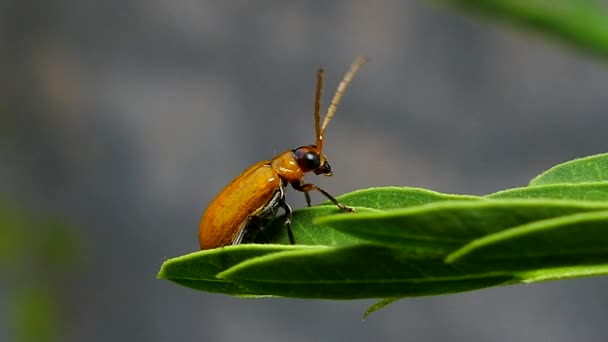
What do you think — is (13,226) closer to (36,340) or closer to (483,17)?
(36,340)

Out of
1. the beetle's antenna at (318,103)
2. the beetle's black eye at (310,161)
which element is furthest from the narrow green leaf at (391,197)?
the beetle's black eye at (310,161)

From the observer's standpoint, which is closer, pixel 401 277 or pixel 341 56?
pixel 401 277

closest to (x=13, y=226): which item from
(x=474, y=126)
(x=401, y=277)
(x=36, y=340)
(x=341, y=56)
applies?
(x=36, y=340)

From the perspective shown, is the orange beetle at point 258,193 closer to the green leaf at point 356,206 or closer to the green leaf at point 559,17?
the green leaf at point 559,17

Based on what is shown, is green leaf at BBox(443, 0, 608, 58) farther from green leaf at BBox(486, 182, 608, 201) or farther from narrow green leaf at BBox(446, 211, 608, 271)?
narrow green leaf at BBox(446, 211, 608, 271)

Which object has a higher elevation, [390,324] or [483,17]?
[483,17]

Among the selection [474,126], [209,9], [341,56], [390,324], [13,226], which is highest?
[209,9]

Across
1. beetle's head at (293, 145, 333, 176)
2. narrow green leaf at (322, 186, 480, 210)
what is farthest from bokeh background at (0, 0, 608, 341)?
narrow green leaf at (322, 186, 480, 210)
